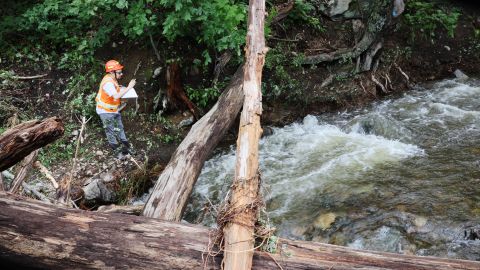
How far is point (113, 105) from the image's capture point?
22.2 ft

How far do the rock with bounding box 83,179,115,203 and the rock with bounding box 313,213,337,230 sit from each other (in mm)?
3028

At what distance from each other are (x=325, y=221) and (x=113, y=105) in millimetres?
3773

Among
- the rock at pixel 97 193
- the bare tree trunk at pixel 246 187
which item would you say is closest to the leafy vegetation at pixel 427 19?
the bare tree trunk at pixel 246 187

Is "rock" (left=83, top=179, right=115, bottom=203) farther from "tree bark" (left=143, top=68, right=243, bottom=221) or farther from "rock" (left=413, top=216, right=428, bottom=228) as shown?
"rock" (left=413, top=216, right=428, bottom=228)

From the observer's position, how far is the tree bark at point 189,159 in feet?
15.9

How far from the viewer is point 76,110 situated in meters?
7.46

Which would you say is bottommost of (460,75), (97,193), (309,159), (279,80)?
(97,193)

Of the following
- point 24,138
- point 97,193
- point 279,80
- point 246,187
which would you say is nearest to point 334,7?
point 279,80

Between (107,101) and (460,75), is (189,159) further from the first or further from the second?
(460,75)

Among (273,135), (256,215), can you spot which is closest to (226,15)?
(273,135)

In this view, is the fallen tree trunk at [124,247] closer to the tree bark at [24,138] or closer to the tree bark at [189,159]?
the tree bark at [24,138]

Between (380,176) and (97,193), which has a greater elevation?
(380,176)

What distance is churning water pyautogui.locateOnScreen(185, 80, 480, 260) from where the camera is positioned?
211 inches

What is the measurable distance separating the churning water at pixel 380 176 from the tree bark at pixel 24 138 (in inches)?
92.2
